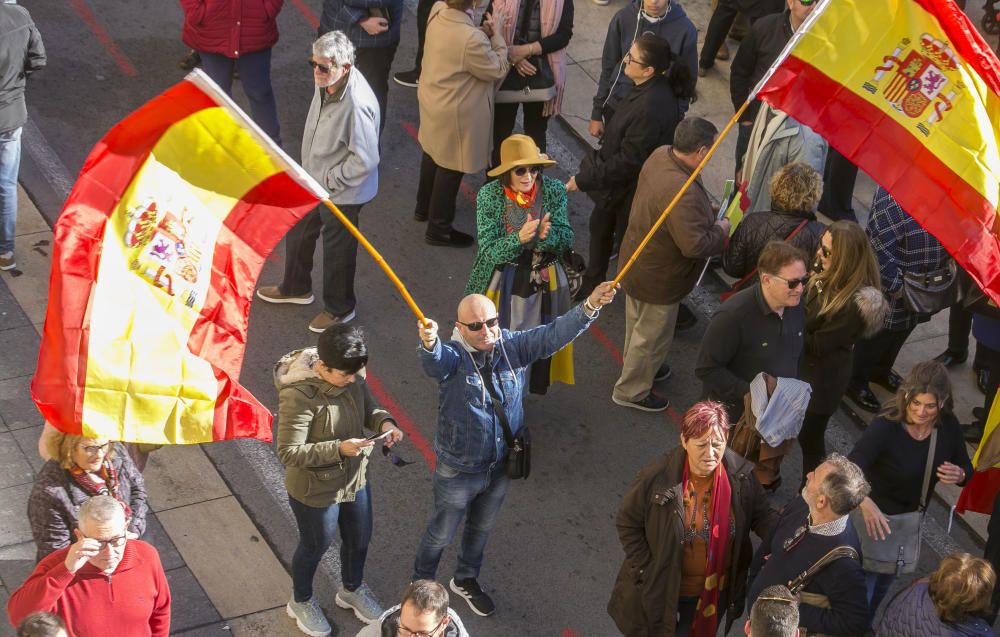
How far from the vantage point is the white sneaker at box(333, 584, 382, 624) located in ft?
23.9

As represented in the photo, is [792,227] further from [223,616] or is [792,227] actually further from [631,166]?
[223,616]

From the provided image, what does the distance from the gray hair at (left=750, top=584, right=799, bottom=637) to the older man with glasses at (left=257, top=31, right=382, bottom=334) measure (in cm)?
410

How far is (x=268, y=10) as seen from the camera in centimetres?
1007

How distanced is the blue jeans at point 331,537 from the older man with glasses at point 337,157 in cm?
213

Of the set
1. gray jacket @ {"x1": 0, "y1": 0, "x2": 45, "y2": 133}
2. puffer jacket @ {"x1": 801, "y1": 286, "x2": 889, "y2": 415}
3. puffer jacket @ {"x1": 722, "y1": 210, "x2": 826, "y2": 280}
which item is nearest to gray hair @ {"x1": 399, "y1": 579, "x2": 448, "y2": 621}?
puffer jacket @ {"x1": 801, "y1": 286, "x2": 889, "y2": 415}

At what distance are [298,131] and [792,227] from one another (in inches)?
197

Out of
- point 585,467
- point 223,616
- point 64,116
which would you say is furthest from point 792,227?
point 64,116

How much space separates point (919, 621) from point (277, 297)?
17.3ft

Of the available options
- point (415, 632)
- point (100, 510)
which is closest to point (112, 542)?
point (100, 510)

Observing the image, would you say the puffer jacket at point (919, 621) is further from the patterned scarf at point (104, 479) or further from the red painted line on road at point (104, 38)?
the red painted line on road at point (104, 38)

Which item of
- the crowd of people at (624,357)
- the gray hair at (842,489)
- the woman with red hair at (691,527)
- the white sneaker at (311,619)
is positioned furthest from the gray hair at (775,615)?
the white sneaker at (311,619)

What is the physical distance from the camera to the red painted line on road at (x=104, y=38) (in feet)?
38.9

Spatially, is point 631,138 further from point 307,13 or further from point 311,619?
point 307,13

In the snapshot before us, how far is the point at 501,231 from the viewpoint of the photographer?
8.01 metres
